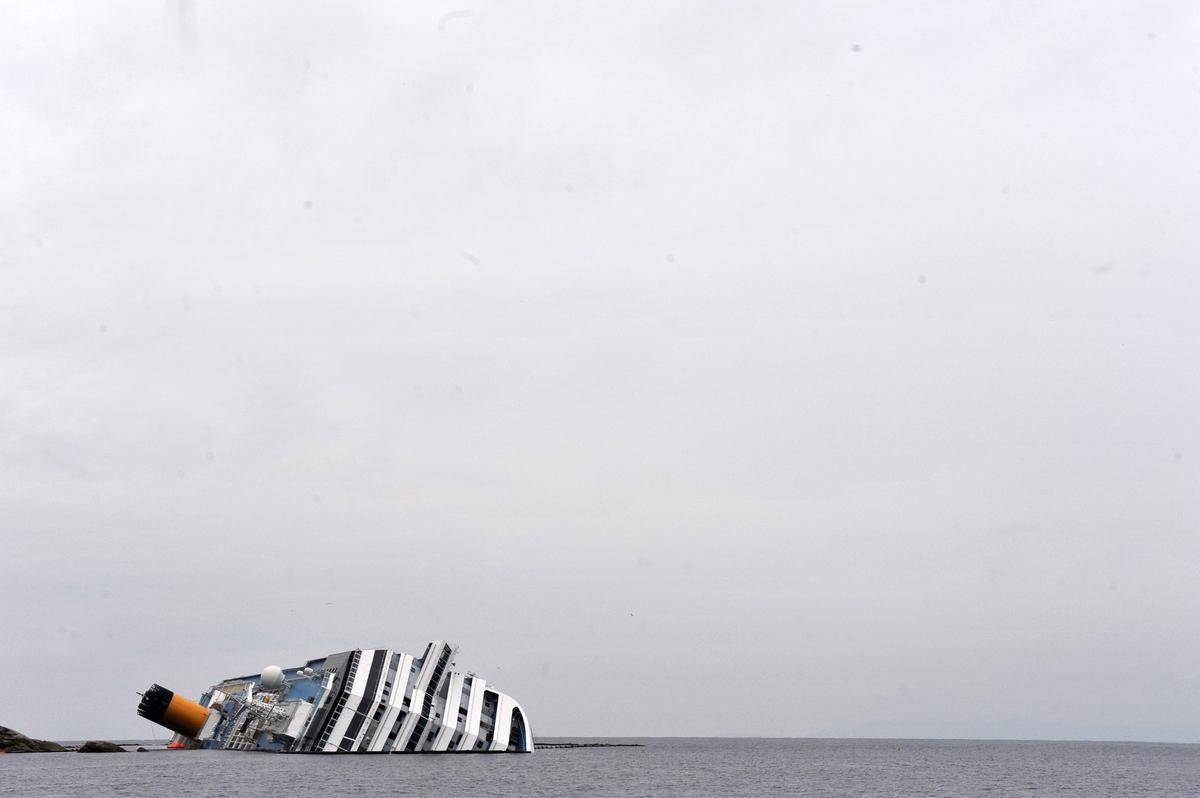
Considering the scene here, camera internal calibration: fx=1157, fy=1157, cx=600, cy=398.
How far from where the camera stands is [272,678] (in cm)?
8919

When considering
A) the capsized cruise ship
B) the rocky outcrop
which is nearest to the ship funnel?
the capsized cruise ship

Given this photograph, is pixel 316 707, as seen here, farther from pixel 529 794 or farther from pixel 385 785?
pixel 529 794

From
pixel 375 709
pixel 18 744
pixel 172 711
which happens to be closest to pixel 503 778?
pixel 375 709

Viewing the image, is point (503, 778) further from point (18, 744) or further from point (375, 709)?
point (18, 744)

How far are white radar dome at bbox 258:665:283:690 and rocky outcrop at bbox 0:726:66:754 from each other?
46225mm

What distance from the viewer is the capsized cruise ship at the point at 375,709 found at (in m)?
81.1

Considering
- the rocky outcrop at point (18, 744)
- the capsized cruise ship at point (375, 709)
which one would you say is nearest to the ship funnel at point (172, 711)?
the capsized cruise ship at point (375, 709)

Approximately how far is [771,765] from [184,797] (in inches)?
3179

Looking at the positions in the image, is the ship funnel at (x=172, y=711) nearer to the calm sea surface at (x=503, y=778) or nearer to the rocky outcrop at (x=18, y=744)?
the calm sea surface at (x=503, y=778)

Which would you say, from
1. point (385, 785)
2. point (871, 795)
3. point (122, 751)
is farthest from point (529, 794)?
point (122, 751)

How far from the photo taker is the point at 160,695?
92.6 metres

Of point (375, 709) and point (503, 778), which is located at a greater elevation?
point (375, 709)

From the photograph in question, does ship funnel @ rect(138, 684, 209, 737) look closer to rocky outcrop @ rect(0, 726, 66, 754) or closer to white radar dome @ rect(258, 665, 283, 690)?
white radar dome @ rect(258, 665, 283, 690)

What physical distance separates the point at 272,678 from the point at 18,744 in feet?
166
